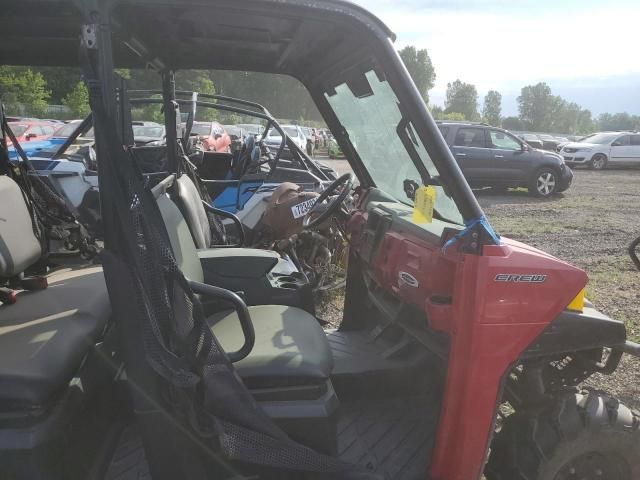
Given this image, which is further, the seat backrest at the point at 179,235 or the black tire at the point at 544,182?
the black tire at the point at 544,182

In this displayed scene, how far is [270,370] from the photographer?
5.84 ft

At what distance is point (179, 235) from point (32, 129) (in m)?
14.3

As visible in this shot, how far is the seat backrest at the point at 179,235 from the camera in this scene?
205 centimetres

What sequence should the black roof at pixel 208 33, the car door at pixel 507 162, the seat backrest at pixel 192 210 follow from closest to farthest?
the black roof at pixel 208 33
the seat backrest at pixel 192 210
the car door at pixel 507 162

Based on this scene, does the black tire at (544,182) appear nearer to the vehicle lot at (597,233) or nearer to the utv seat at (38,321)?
the vehicle lot at (597,233)

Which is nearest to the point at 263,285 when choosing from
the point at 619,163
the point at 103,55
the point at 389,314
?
the point at 389,314

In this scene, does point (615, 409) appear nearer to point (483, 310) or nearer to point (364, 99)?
point (483, 310)

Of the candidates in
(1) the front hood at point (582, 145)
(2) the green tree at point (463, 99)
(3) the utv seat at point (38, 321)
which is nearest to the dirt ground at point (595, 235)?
(3) the utv seat at point (38, 321)

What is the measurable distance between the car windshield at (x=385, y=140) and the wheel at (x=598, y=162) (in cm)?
1918

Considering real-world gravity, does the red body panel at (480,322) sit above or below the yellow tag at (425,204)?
below

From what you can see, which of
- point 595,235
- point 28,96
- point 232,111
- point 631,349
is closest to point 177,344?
point 631,349

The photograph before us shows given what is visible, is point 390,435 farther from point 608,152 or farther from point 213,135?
point 608,152

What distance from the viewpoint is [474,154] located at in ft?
38.1

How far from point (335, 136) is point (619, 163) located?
1969cm
